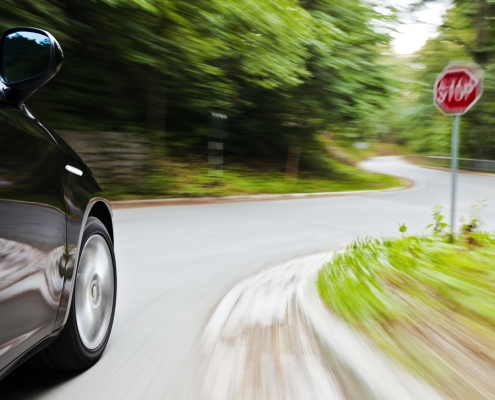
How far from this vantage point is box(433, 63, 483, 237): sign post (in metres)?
7.45

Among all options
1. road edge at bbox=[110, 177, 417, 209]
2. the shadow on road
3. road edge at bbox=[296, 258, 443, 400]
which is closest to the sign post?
road edge at bbox=[296, 258, 443, 400]

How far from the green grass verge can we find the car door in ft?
38.0

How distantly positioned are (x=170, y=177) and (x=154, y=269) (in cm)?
1041

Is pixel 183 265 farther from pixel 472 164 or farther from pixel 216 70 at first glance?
pixel 472 164

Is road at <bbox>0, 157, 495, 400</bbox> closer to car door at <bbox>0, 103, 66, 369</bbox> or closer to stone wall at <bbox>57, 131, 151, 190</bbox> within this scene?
car door at <bbox>0, 103, 66, 369</bbox>

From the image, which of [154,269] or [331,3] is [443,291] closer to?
[154,269]

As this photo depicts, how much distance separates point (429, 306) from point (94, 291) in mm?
2198

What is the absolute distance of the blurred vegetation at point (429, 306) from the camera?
2.83 m

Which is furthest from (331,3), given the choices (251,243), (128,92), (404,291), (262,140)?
(404,291)

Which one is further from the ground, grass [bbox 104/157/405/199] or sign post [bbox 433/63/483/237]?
sign post [bbox 433/63/483/237]

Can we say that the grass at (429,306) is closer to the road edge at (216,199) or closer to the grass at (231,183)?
the road edge at (216,199)

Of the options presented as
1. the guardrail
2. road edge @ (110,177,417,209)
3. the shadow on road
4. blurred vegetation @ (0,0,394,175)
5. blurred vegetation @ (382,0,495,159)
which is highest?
blurred vegetation @ (382,0,495,159)

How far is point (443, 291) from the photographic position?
4102 millimetres

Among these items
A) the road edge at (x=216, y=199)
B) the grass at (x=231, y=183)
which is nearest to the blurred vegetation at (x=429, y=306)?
the road edge at (x=216, y=199)
